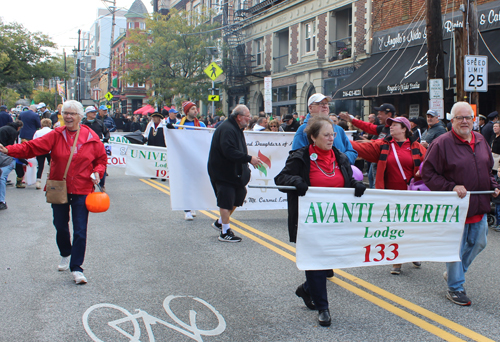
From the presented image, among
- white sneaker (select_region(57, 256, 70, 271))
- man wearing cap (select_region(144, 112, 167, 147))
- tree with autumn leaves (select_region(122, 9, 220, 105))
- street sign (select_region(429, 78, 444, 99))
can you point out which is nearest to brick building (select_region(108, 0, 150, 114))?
tree with autumn leaves (select_region(122, 9, 220, 105))

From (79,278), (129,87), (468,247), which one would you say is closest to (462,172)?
(468,247)

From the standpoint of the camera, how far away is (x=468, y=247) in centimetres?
486

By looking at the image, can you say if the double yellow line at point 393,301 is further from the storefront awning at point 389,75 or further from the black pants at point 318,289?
the storefront awning at point 389,75

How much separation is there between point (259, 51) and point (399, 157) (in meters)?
27.8

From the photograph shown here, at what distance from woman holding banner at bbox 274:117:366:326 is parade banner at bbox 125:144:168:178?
767cm

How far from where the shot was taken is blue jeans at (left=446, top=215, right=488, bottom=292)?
4754 millimetres

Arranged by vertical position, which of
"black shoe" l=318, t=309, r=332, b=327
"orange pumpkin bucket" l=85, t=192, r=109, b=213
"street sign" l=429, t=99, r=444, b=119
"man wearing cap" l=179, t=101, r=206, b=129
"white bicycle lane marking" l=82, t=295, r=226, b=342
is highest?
"street sign" l=429, t=99, r=444, b=119

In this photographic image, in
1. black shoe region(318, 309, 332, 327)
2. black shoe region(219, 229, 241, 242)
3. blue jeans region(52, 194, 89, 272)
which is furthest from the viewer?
black shoe region(219, 229, 241, 242)

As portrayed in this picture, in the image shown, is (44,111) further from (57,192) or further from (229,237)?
(57,192)

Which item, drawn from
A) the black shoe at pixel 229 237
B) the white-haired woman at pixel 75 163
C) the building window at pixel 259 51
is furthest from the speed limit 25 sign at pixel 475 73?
the building window at pixel 259 51

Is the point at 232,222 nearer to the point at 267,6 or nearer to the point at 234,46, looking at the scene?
the point at 267,6

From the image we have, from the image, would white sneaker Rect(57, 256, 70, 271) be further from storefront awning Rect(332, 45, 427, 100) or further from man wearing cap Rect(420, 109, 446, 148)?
storefront awning Rect(332, 45, 427, 100)

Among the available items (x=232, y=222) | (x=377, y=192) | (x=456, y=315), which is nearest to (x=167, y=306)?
(x=377, y=192)

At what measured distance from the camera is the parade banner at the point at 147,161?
461 inches
